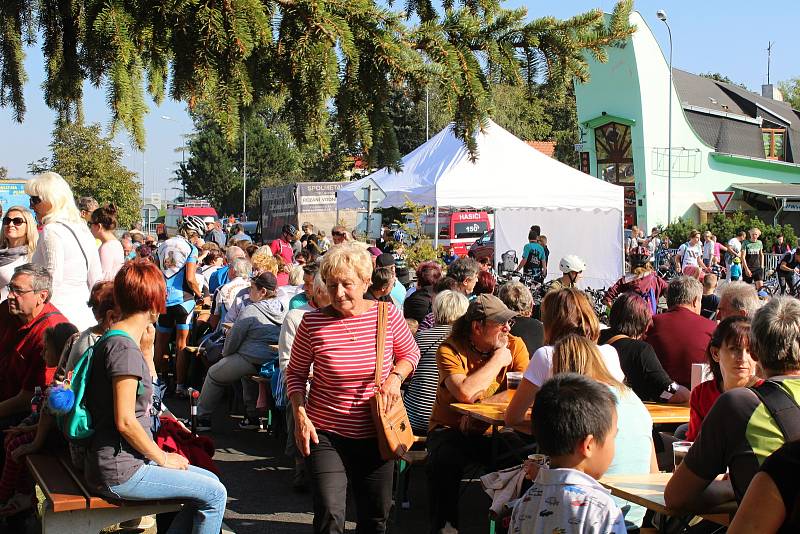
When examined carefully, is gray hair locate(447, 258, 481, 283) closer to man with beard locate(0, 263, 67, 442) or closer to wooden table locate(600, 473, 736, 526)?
man with beard locate(0, 263, 67, 442)

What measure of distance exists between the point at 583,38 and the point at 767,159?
46851 mm

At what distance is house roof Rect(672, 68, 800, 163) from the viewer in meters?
46.9

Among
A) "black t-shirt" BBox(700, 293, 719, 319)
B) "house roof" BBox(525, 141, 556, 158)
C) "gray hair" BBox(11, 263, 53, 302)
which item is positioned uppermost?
"house roof" BBox(525, 141, 556, 158)

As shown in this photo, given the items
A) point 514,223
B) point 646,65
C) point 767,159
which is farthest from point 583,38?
point 767,159

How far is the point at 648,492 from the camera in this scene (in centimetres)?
381

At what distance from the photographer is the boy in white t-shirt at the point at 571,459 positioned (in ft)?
9.17

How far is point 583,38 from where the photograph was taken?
167 inches

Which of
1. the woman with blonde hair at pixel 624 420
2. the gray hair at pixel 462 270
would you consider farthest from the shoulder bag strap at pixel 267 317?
the woman with blonde hair at pixel 624 420

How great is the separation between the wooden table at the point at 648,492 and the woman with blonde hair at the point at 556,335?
25.9 inches

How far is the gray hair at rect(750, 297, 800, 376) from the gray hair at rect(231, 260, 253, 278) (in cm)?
832

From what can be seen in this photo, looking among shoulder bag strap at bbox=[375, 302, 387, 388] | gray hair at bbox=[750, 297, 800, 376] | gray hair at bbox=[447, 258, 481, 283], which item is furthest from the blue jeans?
gray hair at bbox=[447, 258, 481, 283]

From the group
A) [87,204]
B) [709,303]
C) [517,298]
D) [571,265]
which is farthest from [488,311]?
[709,303]

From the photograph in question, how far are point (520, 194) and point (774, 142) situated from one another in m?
37.8

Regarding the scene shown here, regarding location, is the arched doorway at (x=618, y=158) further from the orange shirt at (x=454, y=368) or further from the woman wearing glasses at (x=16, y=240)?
the woman wearing glasses at (x=16, y=240)
